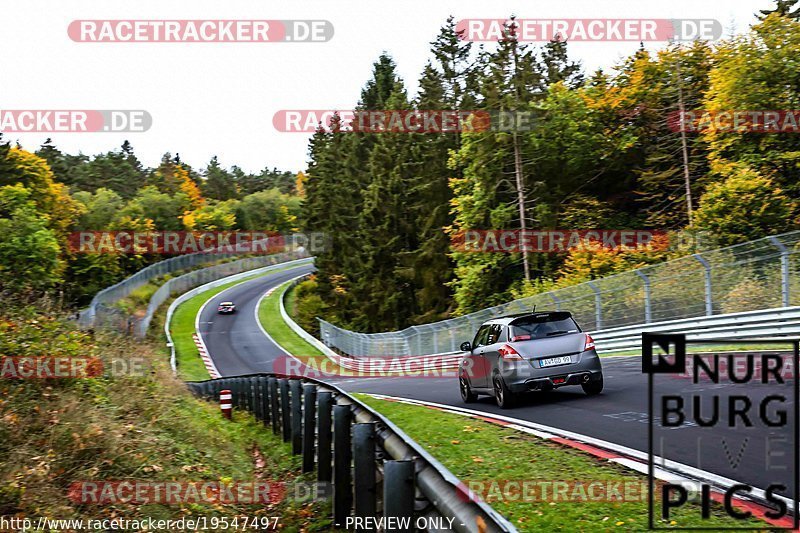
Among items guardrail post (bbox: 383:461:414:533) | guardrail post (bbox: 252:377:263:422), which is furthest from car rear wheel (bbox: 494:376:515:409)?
guardrail post (bbox: 383:461:414:533)

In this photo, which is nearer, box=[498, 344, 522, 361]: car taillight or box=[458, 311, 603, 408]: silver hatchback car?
box=[458, 311, 603, 408]: silver hatchback car

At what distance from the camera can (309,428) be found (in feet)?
30.7

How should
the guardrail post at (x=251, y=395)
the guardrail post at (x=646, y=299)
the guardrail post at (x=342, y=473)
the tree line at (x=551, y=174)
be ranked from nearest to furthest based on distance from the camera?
1. the guardrail post at (x=342, y=473)
2. the guardrail post at (x=251, y=395)
3. the guardrail post at (x=646, y=299)
4. the tree line at (x=551, y=174)

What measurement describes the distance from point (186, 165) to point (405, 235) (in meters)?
135

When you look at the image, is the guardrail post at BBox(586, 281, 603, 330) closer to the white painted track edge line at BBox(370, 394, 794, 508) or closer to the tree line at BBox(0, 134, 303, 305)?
the white painted track edge line at BBox(370, 394, 794, 508)

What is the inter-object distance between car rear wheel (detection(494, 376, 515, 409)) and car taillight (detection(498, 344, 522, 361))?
48 cm

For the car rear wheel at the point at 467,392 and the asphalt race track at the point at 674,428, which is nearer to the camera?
the asphalt race track at the point at 674,428

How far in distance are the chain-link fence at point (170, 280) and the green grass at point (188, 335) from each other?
174 cm

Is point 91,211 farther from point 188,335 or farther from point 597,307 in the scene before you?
point 597,307

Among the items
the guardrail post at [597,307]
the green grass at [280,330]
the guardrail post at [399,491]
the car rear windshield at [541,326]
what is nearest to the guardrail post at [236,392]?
the car rear windshield at [541,326]

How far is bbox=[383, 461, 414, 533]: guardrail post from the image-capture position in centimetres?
475

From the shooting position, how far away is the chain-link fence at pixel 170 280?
4988cm

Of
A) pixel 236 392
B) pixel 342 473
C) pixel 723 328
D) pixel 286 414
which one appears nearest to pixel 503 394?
pixel 286 414

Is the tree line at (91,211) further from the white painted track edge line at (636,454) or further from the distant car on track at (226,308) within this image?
the distant car on track at (226,308)
